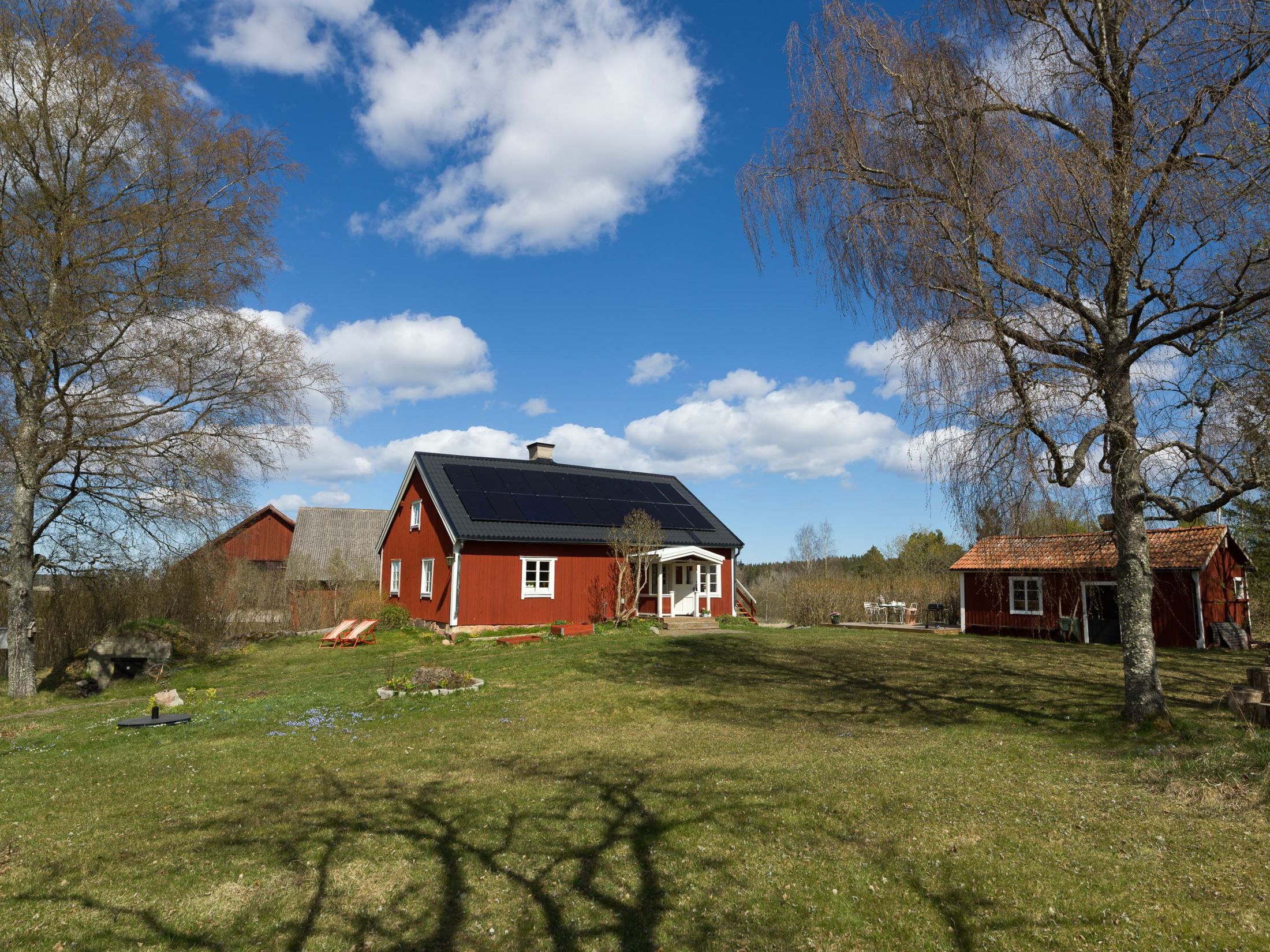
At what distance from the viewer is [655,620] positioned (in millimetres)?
23734

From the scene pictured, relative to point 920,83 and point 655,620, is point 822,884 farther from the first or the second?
point 655,620

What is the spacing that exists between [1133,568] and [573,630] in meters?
15.7

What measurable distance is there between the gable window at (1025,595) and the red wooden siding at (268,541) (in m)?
35.9

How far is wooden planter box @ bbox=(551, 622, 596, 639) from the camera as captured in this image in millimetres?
21750

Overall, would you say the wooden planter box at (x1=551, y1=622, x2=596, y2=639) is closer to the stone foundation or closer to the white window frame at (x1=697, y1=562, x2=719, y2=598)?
the white window frame at (x1=697, y1=562, x2=719, y2=598)

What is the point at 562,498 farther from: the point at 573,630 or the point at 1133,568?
the point at 1133,568

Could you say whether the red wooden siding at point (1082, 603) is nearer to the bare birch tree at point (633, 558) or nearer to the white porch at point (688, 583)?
the white porch at point (688, 583)

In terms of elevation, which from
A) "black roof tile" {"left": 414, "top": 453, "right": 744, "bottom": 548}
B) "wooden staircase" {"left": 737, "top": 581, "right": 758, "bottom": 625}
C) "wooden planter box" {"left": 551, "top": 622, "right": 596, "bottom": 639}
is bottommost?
"wooden planter box" {"left": 551, "top": 622, "right": 596, "bottom": 639}

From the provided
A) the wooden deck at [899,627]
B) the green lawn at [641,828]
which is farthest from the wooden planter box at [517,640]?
the wooden deck at [899,627]

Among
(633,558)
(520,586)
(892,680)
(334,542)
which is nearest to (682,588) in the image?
(633,558)

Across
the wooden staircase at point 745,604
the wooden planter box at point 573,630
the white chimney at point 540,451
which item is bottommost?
the wooden planter box at point 573,630

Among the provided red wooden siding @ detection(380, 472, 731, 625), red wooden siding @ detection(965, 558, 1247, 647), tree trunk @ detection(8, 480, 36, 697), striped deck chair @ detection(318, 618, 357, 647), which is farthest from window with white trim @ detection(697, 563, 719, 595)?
tree trunk @ detection(8, 480, 36, 697)

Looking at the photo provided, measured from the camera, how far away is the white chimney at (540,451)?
30750 millimetres

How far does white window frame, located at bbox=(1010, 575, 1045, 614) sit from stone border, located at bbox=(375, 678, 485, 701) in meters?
19.5
